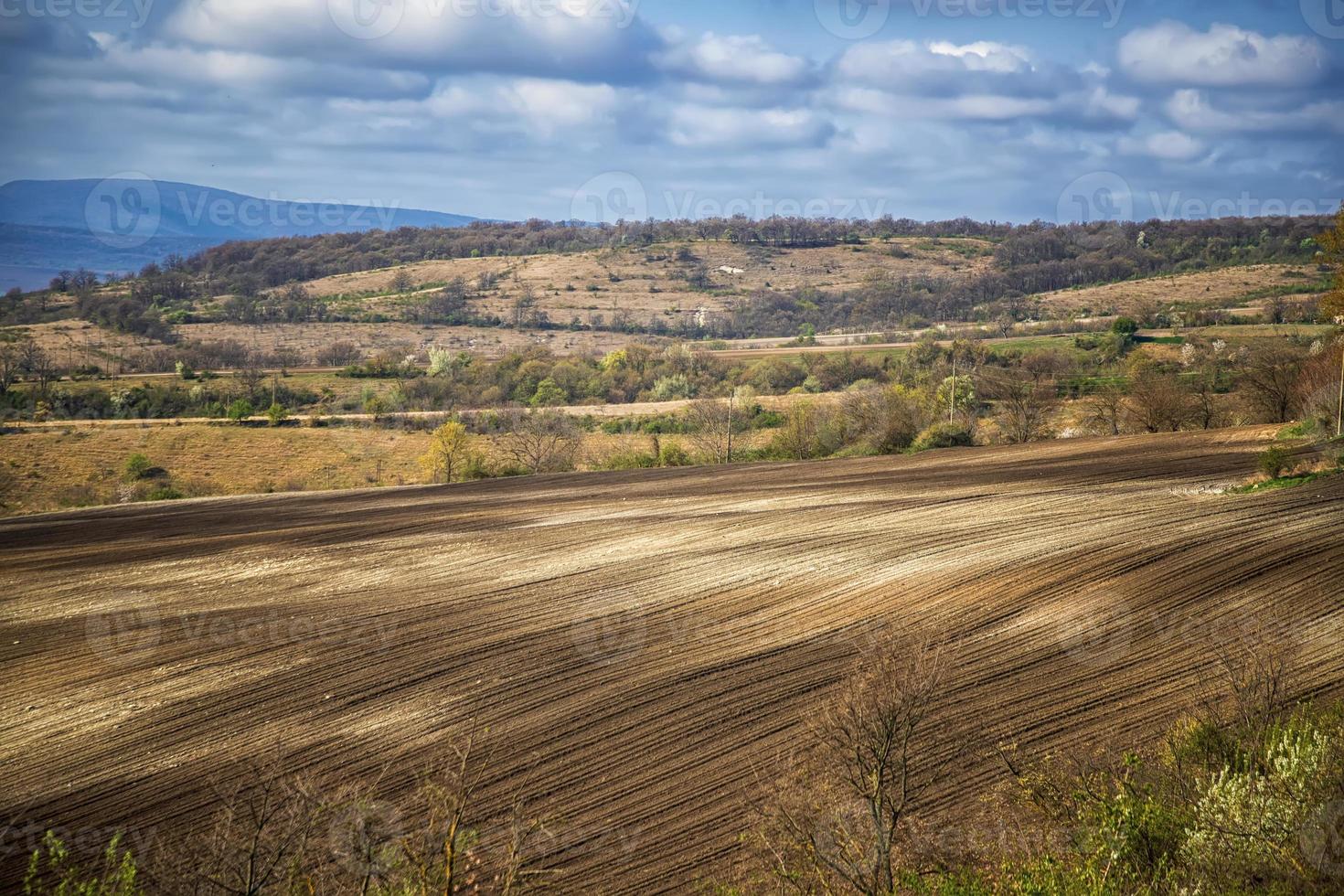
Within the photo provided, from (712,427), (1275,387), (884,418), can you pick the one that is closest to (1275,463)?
(1275,387)

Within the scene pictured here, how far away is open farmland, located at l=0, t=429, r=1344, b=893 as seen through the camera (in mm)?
13781

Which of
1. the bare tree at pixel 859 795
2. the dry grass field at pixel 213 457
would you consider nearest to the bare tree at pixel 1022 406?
the dry grass field at pixel 213 457

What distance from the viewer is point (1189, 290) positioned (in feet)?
369

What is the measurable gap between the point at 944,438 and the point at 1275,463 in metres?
19.9

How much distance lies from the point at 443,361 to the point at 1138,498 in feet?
247

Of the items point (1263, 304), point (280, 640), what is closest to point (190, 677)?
point (280, 640)

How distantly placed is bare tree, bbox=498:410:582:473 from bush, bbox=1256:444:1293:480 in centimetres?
3337

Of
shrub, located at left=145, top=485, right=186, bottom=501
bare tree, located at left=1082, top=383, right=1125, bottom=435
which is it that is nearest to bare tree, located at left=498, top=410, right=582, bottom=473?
shrub, located at left=145, top=485, right=186, bottom=501

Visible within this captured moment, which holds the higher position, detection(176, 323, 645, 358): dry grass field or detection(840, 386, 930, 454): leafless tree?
detection(176, 323, 645, 358): dry grass field

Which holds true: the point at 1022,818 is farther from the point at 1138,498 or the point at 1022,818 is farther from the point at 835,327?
the point at 835,327

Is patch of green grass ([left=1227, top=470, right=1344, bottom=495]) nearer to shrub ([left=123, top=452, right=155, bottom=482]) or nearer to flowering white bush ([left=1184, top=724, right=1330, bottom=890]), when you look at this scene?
flowering white bush ([left=1184, top=724, right=1330, bottom=890])

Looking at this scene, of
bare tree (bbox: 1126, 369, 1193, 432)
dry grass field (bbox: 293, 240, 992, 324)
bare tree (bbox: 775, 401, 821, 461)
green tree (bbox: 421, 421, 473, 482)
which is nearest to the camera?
bare tree (bbox: 1126, 369, 1193, 432)

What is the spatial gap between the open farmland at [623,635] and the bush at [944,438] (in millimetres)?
14744

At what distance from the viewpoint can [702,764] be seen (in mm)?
13898
